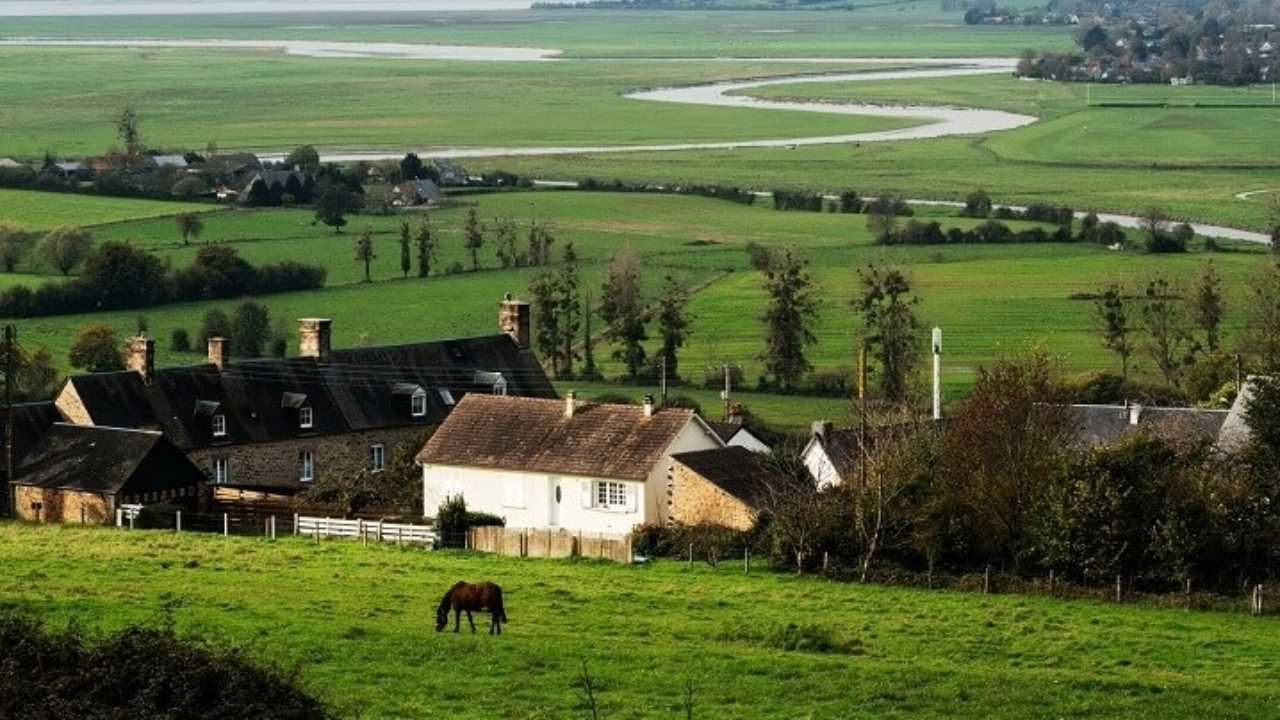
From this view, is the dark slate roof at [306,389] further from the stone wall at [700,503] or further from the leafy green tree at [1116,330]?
the leafy green tree at [1116,330]

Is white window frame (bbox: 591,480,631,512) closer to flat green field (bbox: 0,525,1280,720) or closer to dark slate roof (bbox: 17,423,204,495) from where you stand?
flat green field (bbox: 0,525,1280,720)

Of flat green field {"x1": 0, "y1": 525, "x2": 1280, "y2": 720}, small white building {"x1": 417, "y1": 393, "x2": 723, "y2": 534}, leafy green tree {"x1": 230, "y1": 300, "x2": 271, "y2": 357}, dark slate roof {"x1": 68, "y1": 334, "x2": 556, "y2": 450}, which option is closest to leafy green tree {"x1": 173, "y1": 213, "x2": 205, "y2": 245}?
leafy green tree {"x1": 230, "y1": 300, "x2": 271, "y2": 357}

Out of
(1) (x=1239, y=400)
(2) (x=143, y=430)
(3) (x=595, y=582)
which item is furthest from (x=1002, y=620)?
(2) (x=143, y=430)

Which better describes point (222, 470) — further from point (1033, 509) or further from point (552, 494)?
point (1033, 509)

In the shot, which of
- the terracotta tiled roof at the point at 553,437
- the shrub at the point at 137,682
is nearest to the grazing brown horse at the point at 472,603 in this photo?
the shrub at the point at 137,682

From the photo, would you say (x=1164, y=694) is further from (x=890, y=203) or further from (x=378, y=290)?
(x=890, y=203)
